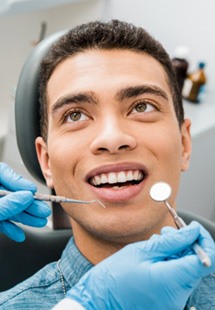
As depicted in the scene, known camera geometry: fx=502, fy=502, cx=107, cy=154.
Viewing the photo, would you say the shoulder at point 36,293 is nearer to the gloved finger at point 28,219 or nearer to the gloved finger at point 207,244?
the gloved finger at point 28,219

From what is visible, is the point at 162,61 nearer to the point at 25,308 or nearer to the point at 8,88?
the point at 25,308

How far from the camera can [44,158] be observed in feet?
4.69

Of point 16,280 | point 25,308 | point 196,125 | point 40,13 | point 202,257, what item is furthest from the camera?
point 40,13

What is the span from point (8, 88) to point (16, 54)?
215mm

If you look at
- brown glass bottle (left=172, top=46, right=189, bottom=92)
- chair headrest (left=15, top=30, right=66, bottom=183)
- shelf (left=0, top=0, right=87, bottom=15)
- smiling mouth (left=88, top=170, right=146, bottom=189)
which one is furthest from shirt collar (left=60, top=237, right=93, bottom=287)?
brown glass bottle (left=172, top=46, right=189, bottom=92)

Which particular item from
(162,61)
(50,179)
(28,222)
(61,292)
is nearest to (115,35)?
(162,61)

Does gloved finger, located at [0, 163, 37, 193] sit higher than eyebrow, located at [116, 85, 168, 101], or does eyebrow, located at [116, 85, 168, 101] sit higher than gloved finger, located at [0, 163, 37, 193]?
eyebrow, located at [116, 85, 168, 101]

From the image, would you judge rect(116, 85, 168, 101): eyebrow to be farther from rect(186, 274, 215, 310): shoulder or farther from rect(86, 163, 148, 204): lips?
rect(186, 274, 215, 310): shoulder

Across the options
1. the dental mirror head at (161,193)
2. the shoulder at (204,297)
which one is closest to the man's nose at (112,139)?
the dental mirror head at (161,193)

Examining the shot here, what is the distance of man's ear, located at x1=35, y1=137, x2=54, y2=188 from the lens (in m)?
→ 1.41

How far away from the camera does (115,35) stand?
4.52 feet

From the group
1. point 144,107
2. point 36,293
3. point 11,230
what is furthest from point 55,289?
point 144,107

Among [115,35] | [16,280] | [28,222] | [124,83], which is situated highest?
[115,35]

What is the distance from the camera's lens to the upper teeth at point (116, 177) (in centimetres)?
121
